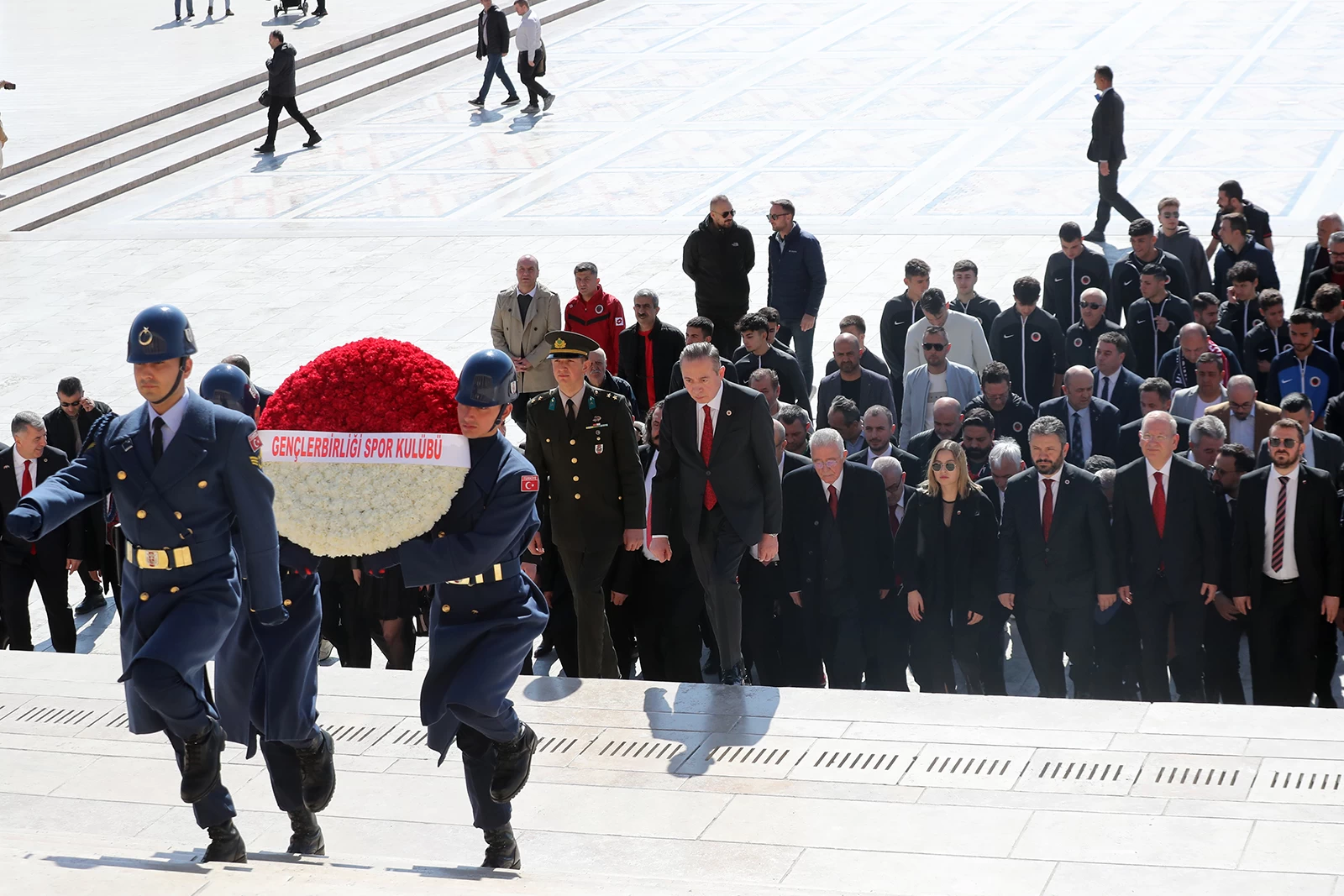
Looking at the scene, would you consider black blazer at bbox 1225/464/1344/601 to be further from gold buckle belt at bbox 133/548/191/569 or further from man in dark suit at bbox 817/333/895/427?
gold buckle belt at bbox 133/548/191/569

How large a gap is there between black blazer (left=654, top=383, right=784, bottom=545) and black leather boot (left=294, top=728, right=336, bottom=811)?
2541 mm

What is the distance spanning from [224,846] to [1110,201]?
14.8 metres

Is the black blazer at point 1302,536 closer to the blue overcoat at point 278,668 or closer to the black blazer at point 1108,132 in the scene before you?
the blue overcoat at point 278,668

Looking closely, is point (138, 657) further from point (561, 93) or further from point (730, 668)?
point (561, 93)

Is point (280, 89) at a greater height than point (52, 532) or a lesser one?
greater

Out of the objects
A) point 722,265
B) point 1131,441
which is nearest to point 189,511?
point 1131,441

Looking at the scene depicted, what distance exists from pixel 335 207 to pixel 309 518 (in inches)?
678

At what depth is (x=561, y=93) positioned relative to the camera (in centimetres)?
2773

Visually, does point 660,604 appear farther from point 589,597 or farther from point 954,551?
point 954,551

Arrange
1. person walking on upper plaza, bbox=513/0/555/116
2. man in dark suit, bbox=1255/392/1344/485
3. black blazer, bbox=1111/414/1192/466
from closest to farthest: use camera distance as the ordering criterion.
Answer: man in dark suit, bbox=1255/392/1344/485 < black blazer, bbox=1111/414/1192/466 < person walking on upper plaza, bbox=513/0/555/116

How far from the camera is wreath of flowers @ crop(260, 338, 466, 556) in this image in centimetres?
568

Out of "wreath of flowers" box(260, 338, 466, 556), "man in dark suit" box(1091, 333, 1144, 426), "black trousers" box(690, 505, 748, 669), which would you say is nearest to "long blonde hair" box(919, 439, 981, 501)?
Result: "black trousers" box(690, 505, 748, 669)

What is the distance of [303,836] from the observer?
240 inches

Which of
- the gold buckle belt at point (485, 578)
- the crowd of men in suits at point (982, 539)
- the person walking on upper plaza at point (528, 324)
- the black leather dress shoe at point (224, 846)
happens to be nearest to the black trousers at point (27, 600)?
the crowd of men in suits at point (982, 539)
